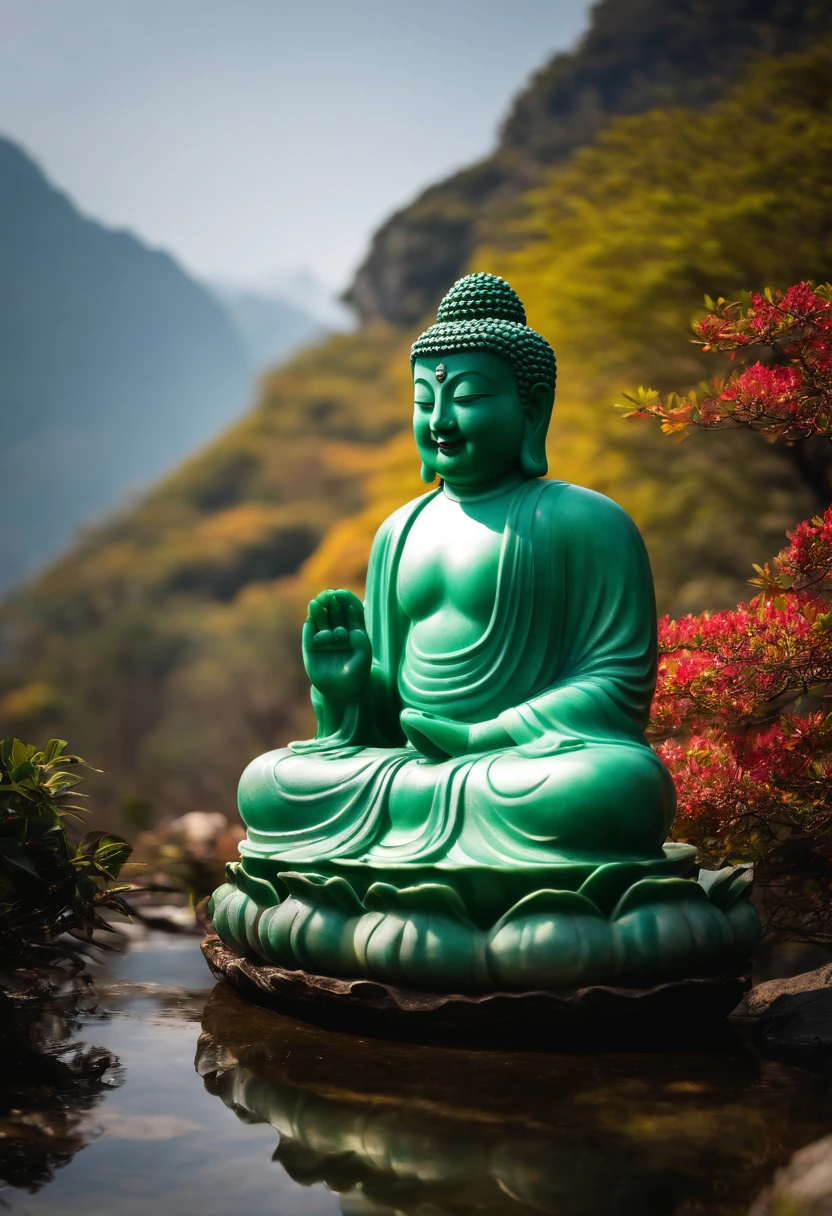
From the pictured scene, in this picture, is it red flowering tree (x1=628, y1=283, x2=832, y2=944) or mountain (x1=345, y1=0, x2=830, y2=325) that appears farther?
mountain (x1=345, y1=0, x2=830, y2=325)

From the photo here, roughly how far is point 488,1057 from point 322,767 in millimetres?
1066

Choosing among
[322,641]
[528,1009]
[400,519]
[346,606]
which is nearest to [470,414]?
[400,519]

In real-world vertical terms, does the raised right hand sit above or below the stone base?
above

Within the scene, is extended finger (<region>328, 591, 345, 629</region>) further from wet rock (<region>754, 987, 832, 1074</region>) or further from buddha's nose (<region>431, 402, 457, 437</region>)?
wet rock (<region>754, 987, 832, 1074</region>)

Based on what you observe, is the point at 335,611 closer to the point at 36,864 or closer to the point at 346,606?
the point at 346,606

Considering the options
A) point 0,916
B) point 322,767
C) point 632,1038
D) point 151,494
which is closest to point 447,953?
point 632,1038

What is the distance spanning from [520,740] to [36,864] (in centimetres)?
154

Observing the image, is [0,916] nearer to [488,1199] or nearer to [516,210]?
[488,1199]

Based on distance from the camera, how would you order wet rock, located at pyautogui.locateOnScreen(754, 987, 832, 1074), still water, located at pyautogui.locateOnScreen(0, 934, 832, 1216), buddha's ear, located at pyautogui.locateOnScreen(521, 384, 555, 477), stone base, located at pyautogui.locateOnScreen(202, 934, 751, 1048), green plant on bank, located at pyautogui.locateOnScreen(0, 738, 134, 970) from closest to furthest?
still water, located at pyautogui.locateOnScreen(0, 934, 832, 1216) < stone base, located at pyautogui.locateOnScreen(202, 934, 751, 1048) < wet rock, located at pyautogui.locateOnScreen(754, 987, 832, 1074) < green plant on bank, located at pyautogui.locateOnScreen(0, 738, 134, 970) < buddha's ear, located at pyautogui.locateOnScreen(521, 384, 555, 477)

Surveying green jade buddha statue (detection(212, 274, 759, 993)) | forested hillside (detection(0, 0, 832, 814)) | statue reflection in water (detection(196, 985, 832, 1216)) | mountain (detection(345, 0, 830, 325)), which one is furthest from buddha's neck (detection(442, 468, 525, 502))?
mountain (detection(345, 0, 830, 325))

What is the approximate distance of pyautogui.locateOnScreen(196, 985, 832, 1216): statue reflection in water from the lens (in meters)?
2.31

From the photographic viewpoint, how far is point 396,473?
15203 mm

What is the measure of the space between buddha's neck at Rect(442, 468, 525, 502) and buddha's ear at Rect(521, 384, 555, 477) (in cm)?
4

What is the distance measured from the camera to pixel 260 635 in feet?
68.9
